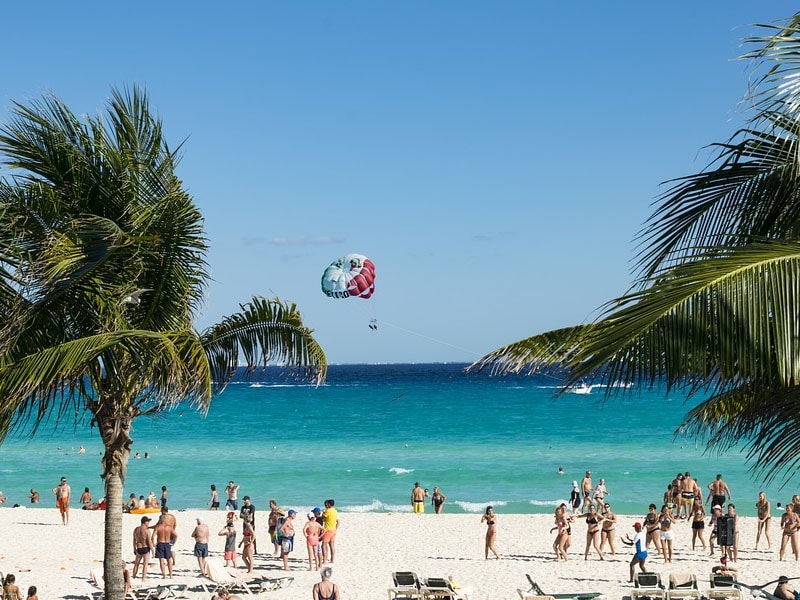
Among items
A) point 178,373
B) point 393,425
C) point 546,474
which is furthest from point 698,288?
point 393,425

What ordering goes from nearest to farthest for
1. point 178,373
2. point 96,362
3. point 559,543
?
point 178,373 < point 96,362 < point 559,543

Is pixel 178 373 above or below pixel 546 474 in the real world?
above

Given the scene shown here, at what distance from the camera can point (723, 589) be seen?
14.3 metres

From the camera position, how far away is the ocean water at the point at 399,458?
3669 centimetres

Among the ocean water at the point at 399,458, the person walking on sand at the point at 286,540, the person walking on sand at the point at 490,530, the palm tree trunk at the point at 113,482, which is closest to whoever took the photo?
the palm tree trunk at the point at 113,482

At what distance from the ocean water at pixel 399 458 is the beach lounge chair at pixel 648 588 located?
24.1 ft

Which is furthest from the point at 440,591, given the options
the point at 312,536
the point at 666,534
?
the point at 666,534

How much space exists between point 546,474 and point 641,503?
10206 mm

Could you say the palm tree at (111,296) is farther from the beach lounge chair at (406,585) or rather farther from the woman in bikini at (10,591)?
the beach lounge chair at (406,585)

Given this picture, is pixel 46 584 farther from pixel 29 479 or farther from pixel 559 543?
pixel 29 479

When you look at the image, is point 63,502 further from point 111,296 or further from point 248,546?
point 111,296

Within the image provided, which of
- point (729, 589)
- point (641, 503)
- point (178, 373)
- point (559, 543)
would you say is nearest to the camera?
point (178, 373)

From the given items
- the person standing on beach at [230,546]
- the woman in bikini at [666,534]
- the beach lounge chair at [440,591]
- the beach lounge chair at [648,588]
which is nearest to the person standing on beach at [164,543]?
the person standing on beach at [230,546]

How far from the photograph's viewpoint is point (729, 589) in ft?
47.2
